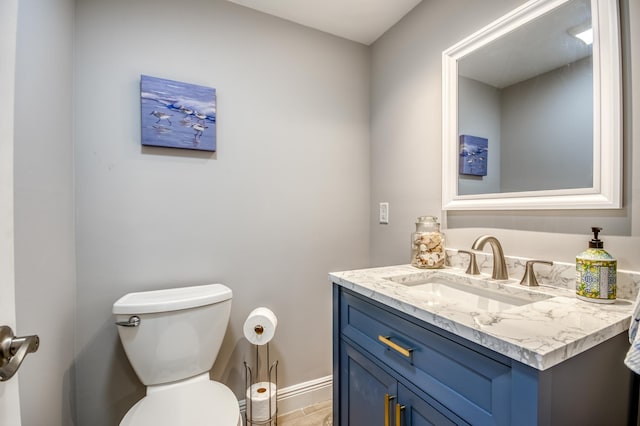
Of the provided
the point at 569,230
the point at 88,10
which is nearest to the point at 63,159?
the point at 88,10

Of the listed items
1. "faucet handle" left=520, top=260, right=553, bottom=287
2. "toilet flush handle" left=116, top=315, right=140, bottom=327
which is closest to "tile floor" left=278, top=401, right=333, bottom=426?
"toilet flush handle" left=116, top=315, right=140, bottom=327

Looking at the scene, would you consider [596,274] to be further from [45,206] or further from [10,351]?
[45,206]

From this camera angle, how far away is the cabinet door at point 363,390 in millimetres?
911

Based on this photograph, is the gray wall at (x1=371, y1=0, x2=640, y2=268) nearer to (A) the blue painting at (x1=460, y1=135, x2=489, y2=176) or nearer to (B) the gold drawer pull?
(A) the blue painting at (x1=460, y1=135, x2=489, y2=176)

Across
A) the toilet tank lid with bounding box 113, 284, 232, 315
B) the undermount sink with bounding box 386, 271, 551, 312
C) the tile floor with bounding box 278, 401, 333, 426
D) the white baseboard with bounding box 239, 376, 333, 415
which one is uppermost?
the undermount sink with bounding box 386, 271, 551, 312

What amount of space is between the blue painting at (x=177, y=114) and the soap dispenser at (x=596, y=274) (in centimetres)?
152

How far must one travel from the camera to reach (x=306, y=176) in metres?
1.68

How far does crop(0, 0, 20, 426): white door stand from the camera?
1.52ft

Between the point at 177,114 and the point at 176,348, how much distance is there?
41.6 inches

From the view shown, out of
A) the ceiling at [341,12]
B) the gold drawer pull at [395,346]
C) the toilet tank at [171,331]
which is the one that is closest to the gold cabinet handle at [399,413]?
the gold drawer pull at [395,346]

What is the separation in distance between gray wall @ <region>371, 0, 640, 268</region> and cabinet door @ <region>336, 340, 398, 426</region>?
0.69 m

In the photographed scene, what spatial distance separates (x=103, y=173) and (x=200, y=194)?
408mm

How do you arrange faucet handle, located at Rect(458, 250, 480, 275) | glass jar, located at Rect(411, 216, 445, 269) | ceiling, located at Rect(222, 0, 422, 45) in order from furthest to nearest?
ceiling, located at Rect(222, 0, 422, 45), glass jar, located at Rect(411, 216, 445, 269), faucet handle, located at Rect(458, 250, 480, 275)

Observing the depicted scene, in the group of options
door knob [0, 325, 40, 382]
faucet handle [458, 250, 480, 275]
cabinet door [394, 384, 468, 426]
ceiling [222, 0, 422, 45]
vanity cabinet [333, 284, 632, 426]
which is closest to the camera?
door knob [0, 325, 40, 382]
